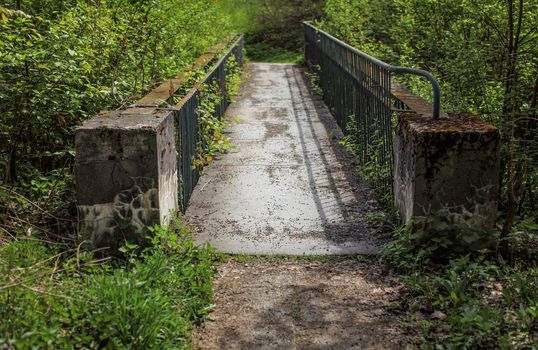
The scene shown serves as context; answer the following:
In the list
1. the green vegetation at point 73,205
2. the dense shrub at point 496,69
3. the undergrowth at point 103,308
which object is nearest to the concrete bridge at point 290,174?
the green vegetation at point 73,205

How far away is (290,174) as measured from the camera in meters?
7.86

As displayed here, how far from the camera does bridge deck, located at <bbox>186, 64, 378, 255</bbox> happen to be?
18.9ft

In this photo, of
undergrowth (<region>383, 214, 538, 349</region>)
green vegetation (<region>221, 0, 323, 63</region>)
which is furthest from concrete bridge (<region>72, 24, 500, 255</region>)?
green vegetation (<region>221, 0, 323, 63</region>)

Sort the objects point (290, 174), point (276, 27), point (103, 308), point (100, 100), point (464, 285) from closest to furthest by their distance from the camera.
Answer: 1. point (103, 308)
2. point (464, 285)
3. point (100, 100)
4. point (290, 174)
5. point (276, 27)

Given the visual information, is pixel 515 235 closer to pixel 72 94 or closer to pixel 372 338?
pixel 372 338

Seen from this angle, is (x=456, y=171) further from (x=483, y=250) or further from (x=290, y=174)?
(x=290, y=174)

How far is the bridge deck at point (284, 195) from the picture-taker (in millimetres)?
5770

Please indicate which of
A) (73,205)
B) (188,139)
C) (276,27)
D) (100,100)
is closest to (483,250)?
(188,139)

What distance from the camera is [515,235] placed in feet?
16.6

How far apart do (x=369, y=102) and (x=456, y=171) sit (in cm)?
282

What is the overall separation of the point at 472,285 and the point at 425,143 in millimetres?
1152

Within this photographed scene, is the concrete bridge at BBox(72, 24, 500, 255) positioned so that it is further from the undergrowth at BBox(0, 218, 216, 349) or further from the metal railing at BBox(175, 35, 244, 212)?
the undergrowth at BBox(0, 218, 216, 349)

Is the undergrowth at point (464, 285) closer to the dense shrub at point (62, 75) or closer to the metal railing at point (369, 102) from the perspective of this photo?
the metal railing at point (369, 102)

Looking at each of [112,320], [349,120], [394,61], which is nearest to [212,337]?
[112,320]
